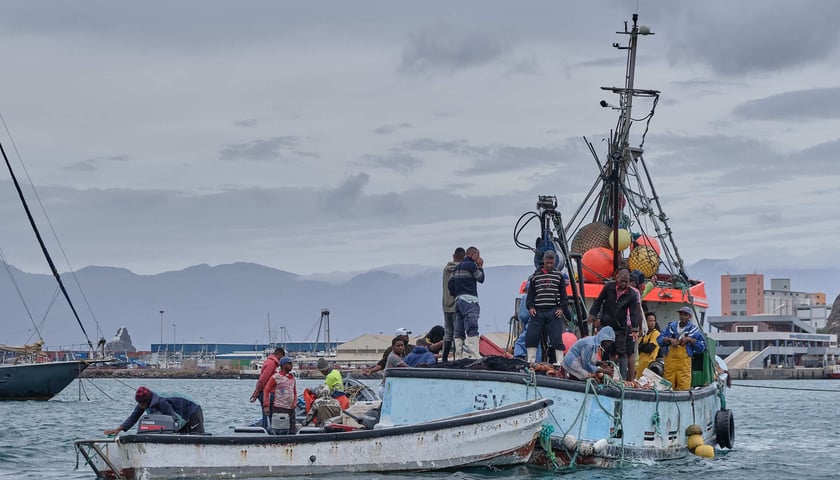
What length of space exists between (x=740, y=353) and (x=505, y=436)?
402 feet

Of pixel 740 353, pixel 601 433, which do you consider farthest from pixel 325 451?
pixel 740 353

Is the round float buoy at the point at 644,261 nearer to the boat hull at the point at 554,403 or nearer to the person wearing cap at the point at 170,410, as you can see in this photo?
the boat hull at the point at 554,403

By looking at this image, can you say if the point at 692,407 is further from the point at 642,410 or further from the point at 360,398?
the point at 360,398

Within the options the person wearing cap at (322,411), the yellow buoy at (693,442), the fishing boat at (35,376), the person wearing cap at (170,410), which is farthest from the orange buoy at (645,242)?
the fishing boat at (35,376)

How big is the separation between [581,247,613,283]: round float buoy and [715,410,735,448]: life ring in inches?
138

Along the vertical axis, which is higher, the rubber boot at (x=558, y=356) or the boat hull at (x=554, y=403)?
the rubber boot at (x=558, y=356)

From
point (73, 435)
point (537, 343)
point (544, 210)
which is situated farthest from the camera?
point (73, 435)

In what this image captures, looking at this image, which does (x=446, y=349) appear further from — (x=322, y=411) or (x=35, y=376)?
(x=35, y=376)

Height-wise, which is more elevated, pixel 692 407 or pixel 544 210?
pixel 544 210

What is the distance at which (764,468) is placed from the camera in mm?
22234

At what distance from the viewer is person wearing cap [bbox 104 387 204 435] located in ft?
57.2

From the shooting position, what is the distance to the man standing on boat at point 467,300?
20.4 m

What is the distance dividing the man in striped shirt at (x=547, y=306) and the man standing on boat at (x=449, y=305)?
61.5 inches

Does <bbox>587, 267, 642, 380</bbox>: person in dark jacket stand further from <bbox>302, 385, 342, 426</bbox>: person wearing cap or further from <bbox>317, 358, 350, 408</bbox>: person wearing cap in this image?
<bbox>317, 358, 350, 408</bbox>: person wearing cap
